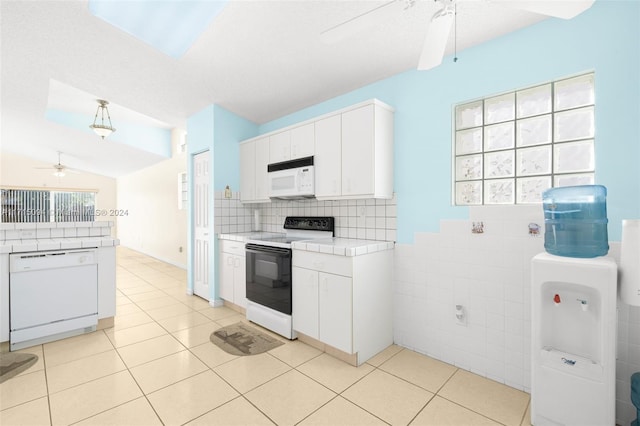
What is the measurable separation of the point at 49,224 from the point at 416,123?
12.6ft

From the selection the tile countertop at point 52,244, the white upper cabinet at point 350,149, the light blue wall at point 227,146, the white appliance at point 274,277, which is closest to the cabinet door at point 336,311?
the white appliance at point 274,277

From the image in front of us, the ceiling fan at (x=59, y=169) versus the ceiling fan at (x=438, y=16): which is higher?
the ceiling fan at (x=59, y=169)

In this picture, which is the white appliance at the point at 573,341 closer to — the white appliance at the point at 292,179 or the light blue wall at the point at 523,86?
the light blue wall at the point at 523,86

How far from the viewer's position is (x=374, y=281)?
8.34ft

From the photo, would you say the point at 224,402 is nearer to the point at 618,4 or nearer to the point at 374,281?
the point at 374,281

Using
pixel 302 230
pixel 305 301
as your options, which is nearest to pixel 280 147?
pixel 302 230

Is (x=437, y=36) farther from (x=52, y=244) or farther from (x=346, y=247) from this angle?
(x=52, y=244)

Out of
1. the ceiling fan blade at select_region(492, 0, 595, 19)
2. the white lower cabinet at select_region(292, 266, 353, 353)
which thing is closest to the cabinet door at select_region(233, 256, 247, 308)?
the white lower cabinet at select_region(292, 266, 353, 353)

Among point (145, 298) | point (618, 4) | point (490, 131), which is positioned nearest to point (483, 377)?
Result: point (490, 131)

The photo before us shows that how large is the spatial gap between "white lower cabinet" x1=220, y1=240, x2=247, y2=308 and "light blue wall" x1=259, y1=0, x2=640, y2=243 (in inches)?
76.7

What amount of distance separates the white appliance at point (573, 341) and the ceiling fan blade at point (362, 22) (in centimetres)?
156

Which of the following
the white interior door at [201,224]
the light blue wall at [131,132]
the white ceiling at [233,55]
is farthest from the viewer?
the light blue wall at [131,132]

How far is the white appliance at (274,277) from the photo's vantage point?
2.86m

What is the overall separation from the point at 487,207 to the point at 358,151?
1142 millimetres
